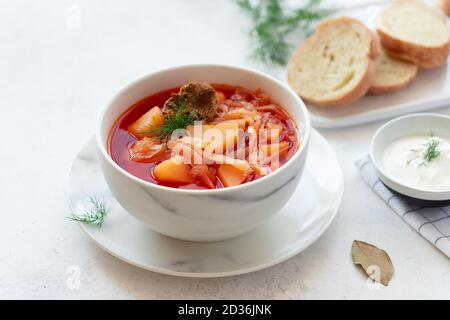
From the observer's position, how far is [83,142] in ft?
10.2

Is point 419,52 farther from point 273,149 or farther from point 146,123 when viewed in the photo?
point 146,123

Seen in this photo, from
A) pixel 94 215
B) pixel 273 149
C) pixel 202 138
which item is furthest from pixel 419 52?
pixel 94 215

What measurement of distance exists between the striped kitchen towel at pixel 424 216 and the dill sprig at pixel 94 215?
3.89 feet

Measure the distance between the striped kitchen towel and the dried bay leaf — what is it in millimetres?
213

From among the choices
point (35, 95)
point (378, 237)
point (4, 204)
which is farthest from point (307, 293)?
point (35, 95)

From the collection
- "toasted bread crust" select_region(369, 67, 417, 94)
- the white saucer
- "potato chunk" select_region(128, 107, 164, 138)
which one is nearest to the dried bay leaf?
the white saucer

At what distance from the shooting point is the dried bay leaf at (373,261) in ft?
7.69

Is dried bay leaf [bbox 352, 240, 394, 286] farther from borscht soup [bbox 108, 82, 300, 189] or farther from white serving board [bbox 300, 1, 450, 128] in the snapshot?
white serving board [bbox 300, 1, 450, 128]

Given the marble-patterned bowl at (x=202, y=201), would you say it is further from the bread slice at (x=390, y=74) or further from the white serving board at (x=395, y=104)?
the bread slice at (x=390, y=74)

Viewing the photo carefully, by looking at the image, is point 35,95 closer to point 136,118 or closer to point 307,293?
point 136,118

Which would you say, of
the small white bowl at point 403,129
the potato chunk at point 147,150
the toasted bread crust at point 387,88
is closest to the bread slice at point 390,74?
the toasted bread crust at point 387,88

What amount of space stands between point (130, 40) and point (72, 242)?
1.83 meters

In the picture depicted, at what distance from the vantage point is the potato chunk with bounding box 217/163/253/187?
7.30 ft

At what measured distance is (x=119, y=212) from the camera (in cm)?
251
